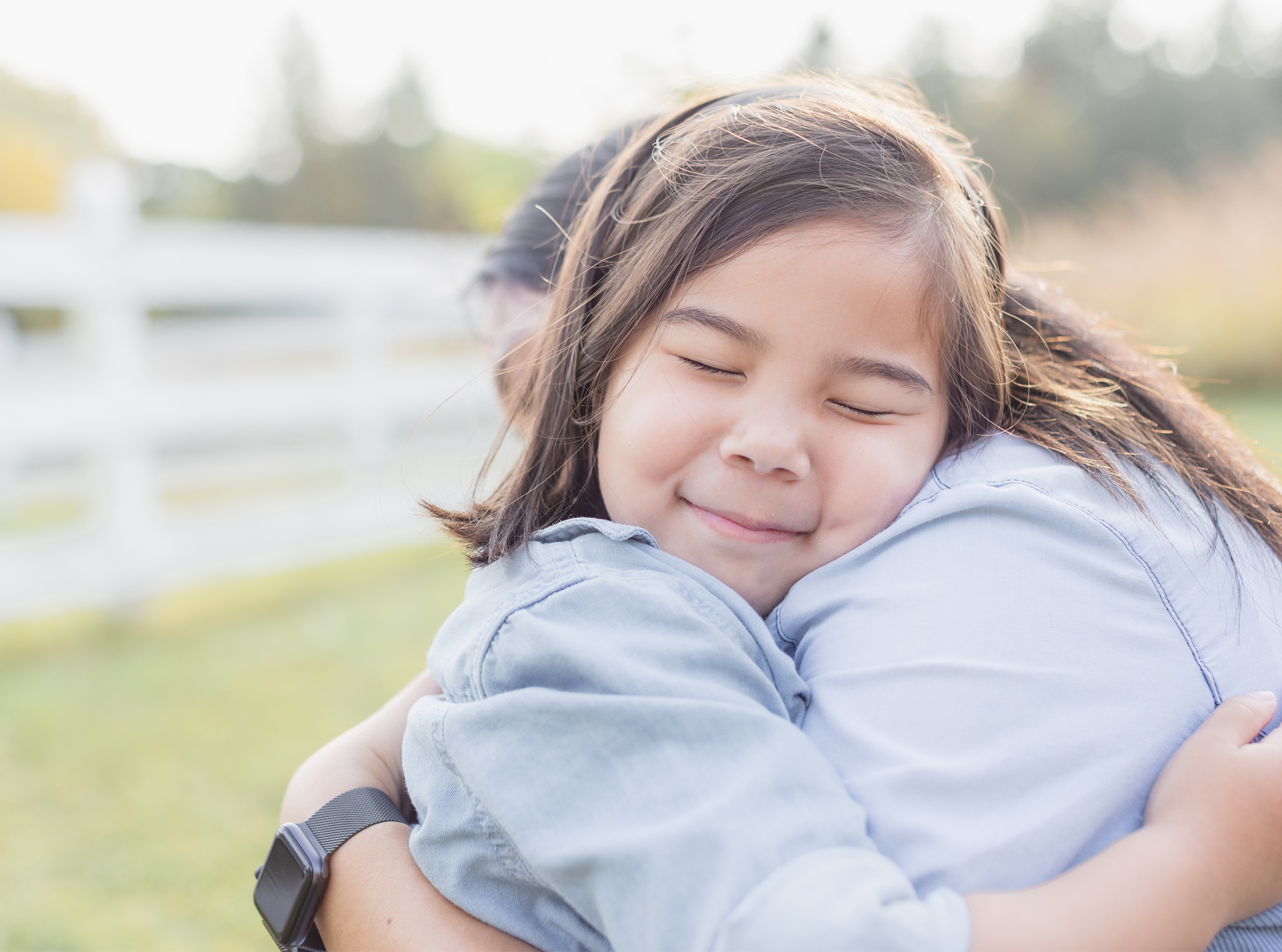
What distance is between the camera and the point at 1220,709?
0.95 m

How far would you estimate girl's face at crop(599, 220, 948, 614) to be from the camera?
3.61 feet

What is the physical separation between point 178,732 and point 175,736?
0.10ft

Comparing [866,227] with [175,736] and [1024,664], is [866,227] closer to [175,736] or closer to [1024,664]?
[1024,664]

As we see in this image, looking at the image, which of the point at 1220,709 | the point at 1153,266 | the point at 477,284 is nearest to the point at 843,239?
the point at 1220,709

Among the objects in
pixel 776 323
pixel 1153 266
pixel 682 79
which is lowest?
pixel 1153 266

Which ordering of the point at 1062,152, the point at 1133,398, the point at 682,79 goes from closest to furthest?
the point at 1133,398 < the point at 682,79 < the point at 1062,152

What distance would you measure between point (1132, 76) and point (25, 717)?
3676 centimetres

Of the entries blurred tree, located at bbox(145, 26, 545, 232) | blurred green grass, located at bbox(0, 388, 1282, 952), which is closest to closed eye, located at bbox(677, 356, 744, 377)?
blurred green grass, located at bbox(0, 388, 1282, 952)

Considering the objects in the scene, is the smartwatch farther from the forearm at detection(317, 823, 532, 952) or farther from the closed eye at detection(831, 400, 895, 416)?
the closed eye at detection(831, 400, 895, 416)

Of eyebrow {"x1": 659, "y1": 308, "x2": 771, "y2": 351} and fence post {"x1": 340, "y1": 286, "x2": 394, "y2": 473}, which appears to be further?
fence post {"x1": 340, "y1": 286, "x2": 394, "y2": 473}

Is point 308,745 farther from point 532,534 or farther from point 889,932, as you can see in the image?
point 889,932

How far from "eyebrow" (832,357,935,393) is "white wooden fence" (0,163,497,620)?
5.27 ft

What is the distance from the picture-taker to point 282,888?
123 cm

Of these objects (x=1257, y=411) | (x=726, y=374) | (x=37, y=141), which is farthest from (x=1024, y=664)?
(x=37, y=141)
